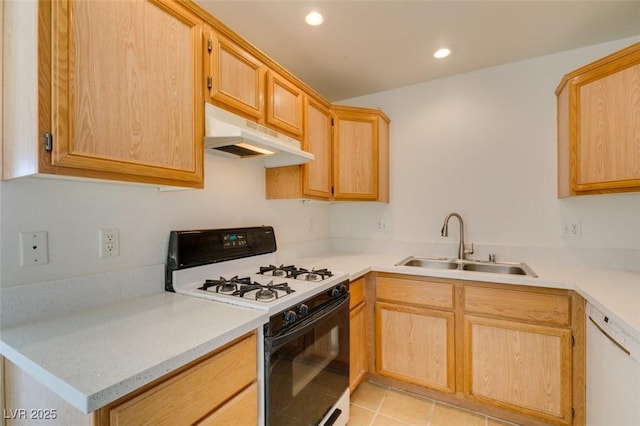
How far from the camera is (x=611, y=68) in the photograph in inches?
62.9

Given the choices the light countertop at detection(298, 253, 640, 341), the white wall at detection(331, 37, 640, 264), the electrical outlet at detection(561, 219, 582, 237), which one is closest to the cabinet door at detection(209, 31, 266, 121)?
the light countertop at detection(298, 253, 640, 341)

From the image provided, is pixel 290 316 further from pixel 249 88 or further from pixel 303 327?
pixel 249 88

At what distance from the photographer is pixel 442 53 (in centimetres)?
205

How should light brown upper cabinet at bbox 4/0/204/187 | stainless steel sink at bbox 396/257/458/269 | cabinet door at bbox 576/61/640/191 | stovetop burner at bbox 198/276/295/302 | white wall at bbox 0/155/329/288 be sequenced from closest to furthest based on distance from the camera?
1. light brown upper cabinet at bbox 4/0/204/187
2. white wall at bbox 0/155/329/288
3. stovetop burner at bbox 198/276/295/302
4. cabinet door at bbox 576/61/640/191
5. stainless steel sink at bbox 396/257/458/269

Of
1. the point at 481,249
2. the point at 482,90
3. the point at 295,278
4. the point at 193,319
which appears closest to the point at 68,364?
the point at 193,319

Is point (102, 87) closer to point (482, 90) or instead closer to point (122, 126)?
point (122, 126)

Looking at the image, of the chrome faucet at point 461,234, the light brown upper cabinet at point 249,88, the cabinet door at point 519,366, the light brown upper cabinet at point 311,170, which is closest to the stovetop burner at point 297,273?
the light brown upper cabinet at point 311,170

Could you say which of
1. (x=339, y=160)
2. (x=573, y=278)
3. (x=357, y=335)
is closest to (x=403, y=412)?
(x=357, y=335)

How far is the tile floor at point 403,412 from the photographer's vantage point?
175 cm

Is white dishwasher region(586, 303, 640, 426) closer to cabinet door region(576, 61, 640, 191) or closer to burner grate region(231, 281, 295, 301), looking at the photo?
cabinet door region(576, 61, 640, 191)

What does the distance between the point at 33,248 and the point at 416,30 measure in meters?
2.17

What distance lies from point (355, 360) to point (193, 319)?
4.29ft

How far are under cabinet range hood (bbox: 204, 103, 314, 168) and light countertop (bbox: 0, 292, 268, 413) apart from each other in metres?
0.72

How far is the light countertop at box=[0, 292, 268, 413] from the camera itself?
A: 0.66 meters
